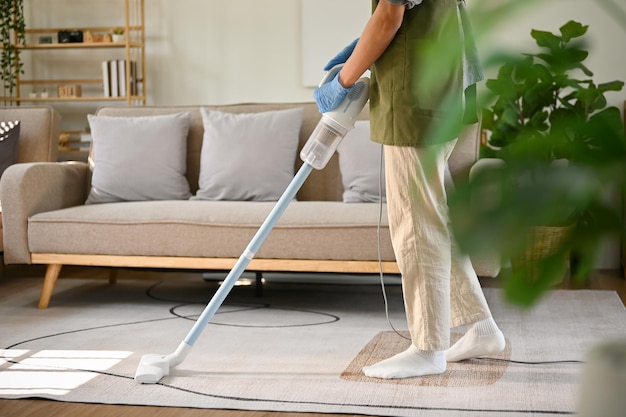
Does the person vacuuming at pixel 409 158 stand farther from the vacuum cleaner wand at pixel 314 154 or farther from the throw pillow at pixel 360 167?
the throw pillow at pixel 360 167

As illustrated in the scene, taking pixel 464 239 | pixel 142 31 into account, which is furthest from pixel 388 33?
pixel 142 31

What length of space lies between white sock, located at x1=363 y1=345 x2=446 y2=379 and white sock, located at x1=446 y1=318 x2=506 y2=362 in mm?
143

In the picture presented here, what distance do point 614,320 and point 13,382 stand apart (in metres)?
2.12

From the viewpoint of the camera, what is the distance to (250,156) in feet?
11.8

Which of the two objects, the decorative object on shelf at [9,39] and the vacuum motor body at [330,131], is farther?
the decorative object on shelf at [9,39]

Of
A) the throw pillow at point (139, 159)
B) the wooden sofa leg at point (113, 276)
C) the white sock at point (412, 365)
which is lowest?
the wooden sofa leg at point (113, 276)

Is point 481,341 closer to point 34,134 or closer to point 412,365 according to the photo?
point 412,365

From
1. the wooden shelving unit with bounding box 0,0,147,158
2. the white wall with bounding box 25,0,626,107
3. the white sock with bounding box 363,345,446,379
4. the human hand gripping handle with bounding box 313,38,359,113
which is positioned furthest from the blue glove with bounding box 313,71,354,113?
the wooden shelving unit with bounding box 0,0,147,158

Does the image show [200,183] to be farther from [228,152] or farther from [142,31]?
[142,31]

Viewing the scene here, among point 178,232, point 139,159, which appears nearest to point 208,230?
point 178,232

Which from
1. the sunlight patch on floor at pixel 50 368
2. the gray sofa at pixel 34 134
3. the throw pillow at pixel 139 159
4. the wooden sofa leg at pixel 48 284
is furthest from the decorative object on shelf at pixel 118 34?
the sunlight patch on floor at pixel 50 368

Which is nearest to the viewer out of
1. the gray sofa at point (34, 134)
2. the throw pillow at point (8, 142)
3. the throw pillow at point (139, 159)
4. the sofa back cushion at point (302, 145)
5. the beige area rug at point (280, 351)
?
the beige area rug at point (280, 351)

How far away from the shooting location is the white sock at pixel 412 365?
2277 mm

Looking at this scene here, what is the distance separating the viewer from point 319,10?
527cm
